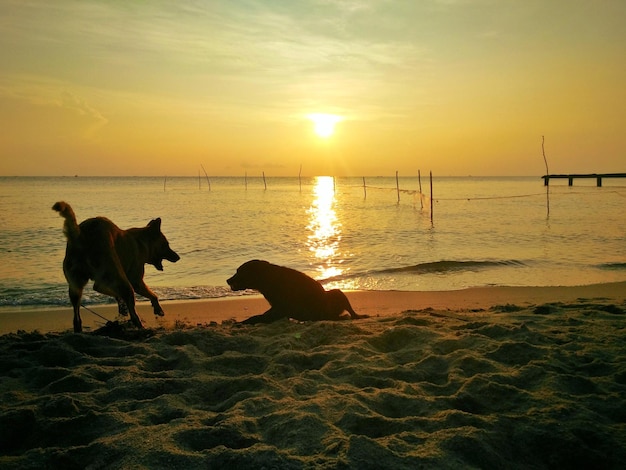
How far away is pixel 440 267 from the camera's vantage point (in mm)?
14000

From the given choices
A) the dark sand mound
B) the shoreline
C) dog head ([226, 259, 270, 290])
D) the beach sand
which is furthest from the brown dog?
dog head ([226, 259, 270, 290])

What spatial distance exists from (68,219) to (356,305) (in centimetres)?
545

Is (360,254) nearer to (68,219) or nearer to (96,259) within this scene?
(96,259)

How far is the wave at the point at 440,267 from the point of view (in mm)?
13172

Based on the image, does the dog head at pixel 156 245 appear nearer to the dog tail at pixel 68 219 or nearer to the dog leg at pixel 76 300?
the dog leg at pixel 76 300

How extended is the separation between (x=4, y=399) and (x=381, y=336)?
12.6ft

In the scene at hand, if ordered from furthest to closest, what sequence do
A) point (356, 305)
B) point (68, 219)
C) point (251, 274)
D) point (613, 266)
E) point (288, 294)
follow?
point (613, 266)
point (356, 305)
point (251, 274)
point (288, 294)
point (68, 219)

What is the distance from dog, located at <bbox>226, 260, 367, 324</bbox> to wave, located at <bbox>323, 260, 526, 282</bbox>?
495cm

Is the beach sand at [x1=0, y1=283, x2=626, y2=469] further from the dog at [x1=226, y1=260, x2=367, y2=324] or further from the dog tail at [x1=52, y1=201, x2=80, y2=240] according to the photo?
the dog tail at [x1=52, y1=201, x2=80, y2=240]

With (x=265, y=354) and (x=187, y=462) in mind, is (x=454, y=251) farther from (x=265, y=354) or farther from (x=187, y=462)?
(x=187, y=462)

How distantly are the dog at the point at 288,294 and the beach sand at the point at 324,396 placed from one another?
0.63 metres

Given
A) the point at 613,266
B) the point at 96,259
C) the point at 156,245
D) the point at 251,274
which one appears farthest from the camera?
the point at 613,266

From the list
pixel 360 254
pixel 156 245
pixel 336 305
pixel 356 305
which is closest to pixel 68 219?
pixel 156 245

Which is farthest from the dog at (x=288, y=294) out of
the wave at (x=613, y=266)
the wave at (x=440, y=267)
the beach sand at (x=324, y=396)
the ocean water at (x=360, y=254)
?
the wave at (x=613, y=266)
